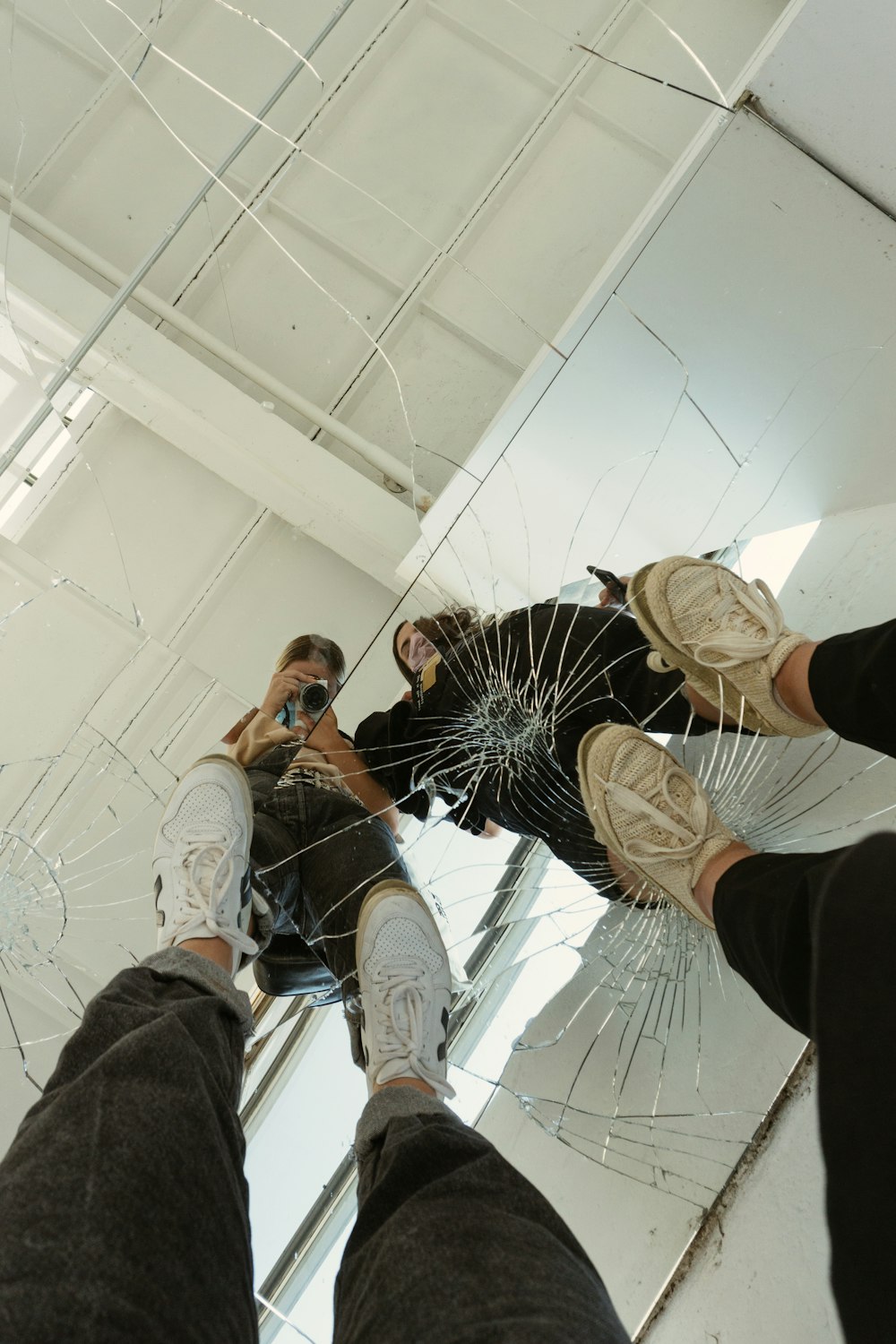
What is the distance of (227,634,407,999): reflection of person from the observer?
2.44 feet

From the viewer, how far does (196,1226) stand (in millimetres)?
428

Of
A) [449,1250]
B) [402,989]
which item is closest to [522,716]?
[402,989]

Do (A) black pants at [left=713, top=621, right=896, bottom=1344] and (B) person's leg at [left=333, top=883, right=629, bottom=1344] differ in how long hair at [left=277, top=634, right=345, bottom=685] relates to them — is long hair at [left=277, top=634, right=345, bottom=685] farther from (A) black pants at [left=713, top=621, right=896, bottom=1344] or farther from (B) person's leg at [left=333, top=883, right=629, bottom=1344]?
(A) black pants at [left=713, top=621, right=896, bottom=1344]

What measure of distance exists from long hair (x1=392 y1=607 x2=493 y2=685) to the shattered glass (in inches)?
0.4

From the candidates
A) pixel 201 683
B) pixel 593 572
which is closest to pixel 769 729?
pixel 593 572

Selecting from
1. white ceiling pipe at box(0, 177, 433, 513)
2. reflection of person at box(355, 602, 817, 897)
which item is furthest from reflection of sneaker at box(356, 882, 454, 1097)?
white ceiling pipe at box(0, 177, 433, 513)

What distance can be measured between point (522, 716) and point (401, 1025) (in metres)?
0.26

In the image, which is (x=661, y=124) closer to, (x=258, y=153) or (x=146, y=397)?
(x=258, y=153)

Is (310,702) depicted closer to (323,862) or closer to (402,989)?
(323,862)

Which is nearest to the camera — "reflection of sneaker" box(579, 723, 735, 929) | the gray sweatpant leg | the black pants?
the black pants

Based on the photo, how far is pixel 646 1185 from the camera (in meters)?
0.68

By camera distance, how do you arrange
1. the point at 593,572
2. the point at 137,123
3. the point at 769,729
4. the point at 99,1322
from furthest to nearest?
the point at 137,123 → the point at 593,572 → the point at 769,729 → the point at 99,1322

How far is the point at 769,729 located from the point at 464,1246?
1.29 feet

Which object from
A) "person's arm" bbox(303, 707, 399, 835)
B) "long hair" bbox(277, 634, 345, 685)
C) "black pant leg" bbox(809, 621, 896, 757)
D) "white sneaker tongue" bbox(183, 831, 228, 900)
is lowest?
"white sneaker tongue" bbox(183, 831, 228, 900)
